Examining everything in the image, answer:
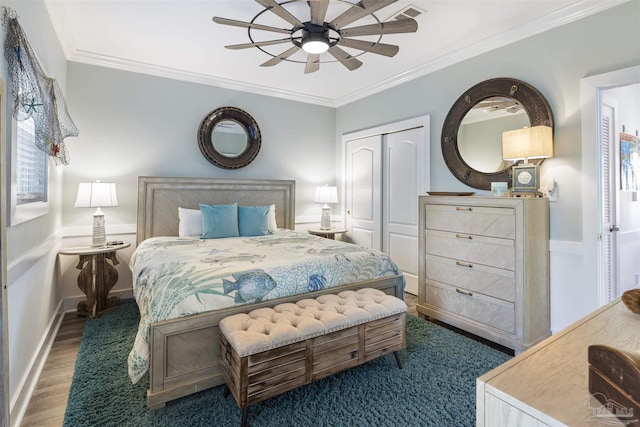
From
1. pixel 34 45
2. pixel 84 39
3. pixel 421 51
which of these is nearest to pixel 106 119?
pixel 84 39

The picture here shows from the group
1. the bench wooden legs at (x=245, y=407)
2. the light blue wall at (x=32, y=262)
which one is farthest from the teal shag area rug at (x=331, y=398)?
the light blue wall at (x=32, y=262)

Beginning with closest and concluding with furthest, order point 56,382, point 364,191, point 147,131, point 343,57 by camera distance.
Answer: point 56,382
point 343,57
point 147,131
point 364,191

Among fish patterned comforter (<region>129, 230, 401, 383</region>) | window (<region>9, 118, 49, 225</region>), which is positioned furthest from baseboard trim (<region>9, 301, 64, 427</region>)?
window (<region>9, 118, 49, 225</region>)

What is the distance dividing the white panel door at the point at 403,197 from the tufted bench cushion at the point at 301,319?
178 centimetres

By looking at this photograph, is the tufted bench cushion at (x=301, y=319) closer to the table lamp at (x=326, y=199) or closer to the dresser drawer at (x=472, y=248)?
the dresser drawer at (x=472, y=248)

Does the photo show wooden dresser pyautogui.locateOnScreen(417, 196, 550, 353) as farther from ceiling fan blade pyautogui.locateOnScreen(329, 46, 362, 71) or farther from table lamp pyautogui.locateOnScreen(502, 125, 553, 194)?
ceiling fan blade pyautogui.locateOnScreen(329, 46, 362, 71)

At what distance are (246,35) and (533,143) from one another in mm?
2739

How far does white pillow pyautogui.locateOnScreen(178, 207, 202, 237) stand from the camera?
3637mm

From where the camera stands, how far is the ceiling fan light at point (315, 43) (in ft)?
7.44

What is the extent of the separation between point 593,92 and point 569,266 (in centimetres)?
136

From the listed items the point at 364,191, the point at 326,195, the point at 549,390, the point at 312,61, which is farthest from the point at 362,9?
the point at 326,195

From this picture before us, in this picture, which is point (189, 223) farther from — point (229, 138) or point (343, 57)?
point (343, 57)

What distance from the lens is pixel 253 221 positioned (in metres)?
3.79

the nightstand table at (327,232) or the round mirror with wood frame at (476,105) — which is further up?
the round mirror with wood frame at (476,105)
